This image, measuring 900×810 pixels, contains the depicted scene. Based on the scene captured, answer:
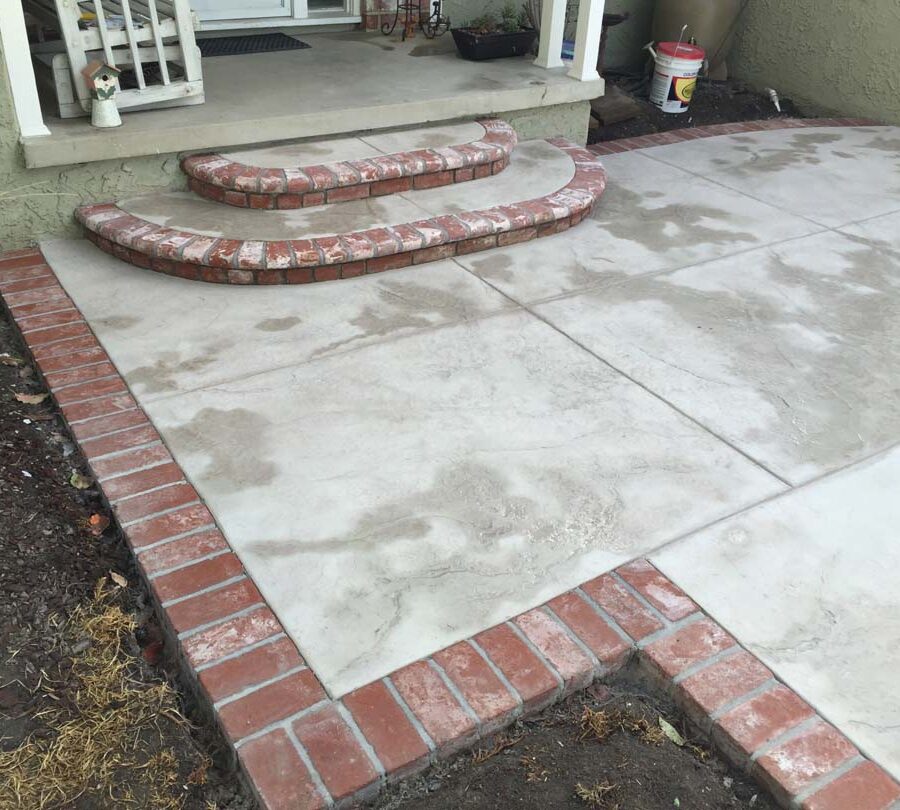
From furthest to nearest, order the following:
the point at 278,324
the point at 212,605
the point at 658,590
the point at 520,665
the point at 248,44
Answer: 1. the point at 248,44
2. the point at 278,324
3. the point at 658,590
4. the point at 212,605
5. the point at 520,665

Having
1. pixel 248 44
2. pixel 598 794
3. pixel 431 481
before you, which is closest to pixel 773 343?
pixel 431 481

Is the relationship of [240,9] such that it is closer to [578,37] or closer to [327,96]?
[327,96]

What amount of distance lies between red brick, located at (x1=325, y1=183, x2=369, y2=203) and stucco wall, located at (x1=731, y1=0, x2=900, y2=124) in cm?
403

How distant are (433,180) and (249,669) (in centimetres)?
271

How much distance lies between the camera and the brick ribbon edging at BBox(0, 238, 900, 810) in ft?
5.40

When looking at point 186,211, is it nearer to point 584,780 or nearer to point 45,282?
point 45,282

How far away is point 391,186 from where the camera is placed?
12.6 feet

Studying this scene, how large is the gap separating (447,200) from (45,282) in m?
1.72

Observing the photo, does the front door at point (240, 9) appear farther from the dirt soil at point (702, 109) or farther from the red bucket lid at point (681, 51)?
the red bucket lid at point (681, 51)

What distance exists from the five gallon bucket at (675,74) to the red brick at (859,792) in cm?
500

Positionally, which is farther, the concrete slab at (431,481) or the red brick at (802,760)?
the concrete slab at (431,481)

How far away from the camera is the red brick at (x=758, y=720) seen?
5.66 ft

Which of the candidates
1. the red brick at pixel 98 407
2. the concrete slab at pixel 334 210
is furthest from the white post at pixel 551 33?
the red brick at pixel 98 407

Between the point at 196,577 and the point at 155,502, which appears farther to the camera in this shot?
the point at 155,502
